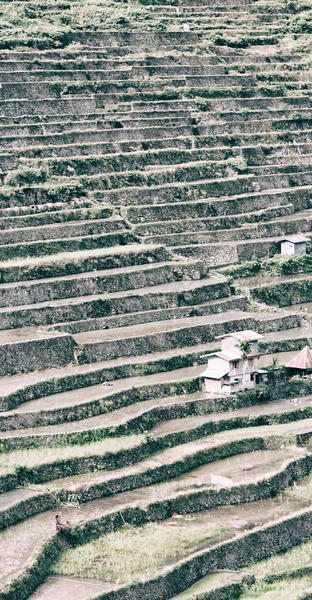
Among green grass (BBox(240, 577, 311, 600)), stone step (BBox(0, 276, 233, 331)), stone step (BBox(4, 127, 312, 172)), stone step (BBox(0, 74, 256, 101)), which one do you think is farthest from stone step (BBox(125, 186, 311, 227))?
green grass (BBox(240, 577, 311, 600))

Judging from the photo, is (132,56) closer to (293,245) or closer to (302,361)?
(293,245)

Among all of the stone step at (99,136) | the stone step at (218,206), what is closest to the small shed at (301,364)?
the stone step at (218,206)

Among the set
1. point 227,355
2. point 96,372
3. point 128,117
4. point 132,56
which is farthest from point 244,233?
point 96,372

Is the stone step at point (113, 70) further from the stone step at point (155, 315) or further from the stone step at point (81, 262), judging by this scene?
the stone step at point (155, 315)

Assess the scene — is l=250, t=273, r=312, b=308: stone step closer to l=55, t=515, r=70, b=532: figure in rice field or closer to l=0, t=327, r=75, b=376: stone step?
l=0, t=327, r=75, b=376: stone step

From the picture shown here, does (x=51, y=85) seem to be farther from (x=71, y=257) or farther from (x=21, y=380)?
(x=21, y=380)

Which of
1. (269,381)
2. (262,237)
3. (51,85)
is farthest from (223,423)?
(51,85)
